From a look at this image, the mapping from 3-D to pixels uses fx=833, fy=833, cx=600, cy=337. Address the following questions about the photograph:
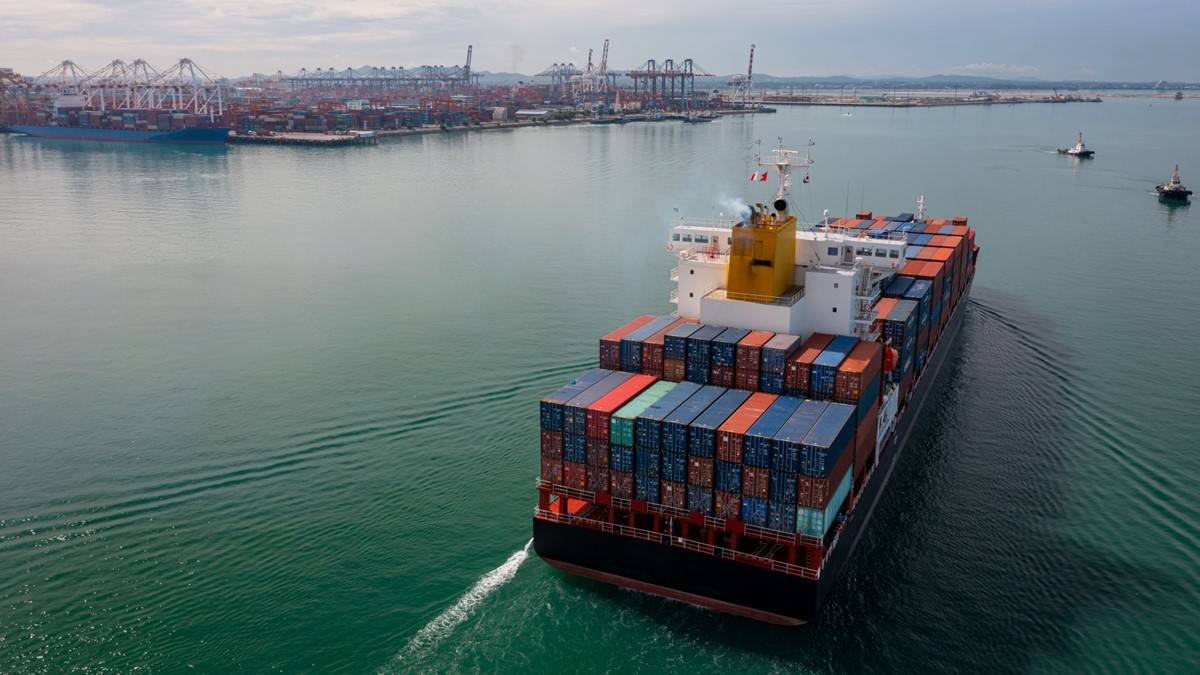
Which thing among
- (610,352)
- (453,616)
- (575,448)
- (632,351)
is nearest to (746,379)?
(632,351)

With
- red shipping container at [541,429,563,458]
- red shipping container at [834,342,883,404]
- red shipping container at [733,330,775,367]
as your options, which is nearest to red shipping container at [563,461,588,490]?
red shipping container at [541,429,563,458]

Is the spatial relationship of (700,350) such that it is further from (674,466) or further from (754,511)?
(754,511)

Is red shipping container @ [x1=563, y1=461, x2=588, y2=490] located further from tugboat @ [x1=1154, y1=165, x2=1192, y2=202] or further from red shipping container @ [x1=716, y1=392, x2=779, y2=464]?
tugboat @ [x1=1154, y1=165, x2=1192, y2=202]

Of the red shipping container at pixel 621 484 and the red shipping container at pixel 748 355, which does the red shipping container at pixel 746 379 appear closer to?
the red shipping container at pixel 748 355

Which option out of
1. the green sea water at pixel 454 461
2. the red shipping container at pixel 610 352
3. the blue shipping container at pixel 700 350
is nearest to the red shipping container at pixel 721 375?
the blue shipping container at pixel 700 350

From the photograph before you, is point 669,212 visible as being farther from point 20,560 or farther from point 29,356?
point 20,560

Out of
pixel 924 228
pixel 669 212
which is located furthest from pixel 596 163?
pixel 924 228
